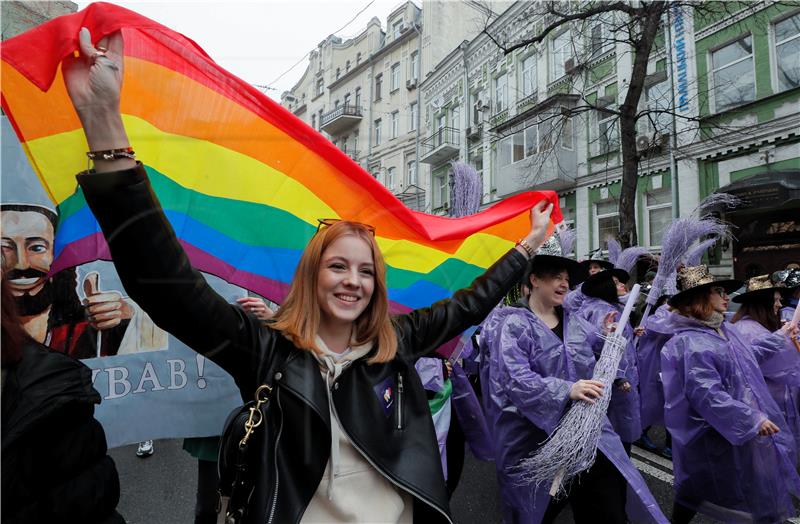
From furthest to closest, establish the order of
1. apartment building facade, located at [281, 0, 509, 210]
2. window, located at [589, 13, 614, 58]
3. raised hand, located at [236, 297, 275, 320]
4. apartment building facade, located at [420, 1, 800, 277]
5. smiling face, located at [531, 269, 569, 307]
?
apartment building facade, located at [281, 0, 509, 210] < apartment building facade, located at [420, 1, 800, 277] < window, located at [589, 13, 614, 58] < smiling face, located at [531, 269, 569, 307] < raised hand, located at [236, 297, 275, 320]

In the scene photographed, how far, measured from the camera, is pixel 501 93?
72.5 ft

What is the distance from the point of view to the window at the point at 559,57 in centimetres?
1806

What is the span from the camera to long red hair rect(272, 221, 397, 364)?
1.48m

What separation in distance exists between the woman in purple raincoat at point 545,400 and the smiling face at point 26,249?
2357 mm

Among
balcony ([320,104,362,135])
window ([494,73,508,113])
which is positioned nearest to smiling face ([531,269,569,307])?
window ([494,73,508,113])

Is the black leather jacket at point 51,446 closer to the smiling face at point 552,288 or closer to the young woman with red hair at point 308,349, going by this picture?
the young woman with red hair at point 308,349

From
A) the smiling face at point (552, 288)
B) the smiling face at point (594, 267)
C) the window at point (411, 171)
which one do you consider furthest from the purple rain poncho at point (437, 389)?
the window at point (411, 171)

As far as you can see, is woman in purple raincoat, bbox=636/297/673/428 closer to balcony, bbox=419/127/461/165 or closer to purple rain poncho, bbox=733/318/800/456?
purple rain poncho, bbox=733/318/800/456

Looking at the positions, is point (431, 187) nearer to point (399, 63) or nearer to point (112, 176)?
point (399, 63)

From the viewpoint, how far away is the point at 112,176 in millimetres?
1055

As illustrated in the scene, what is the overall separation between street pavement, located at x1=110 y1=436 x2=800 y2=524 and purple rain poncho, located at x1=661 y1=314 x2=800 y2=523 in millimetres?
697

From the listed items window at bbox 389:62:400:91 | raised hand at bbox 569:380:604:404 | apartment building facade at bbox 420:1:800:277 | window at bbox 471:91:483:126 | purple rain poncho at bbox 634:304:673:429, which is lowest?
purple rain poncho at bbox 634:304:673:429

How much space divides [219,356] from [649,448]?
5317mm

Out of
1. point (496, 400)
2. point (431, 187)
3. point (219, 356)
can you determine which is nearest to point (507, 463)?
point (496, 400)
